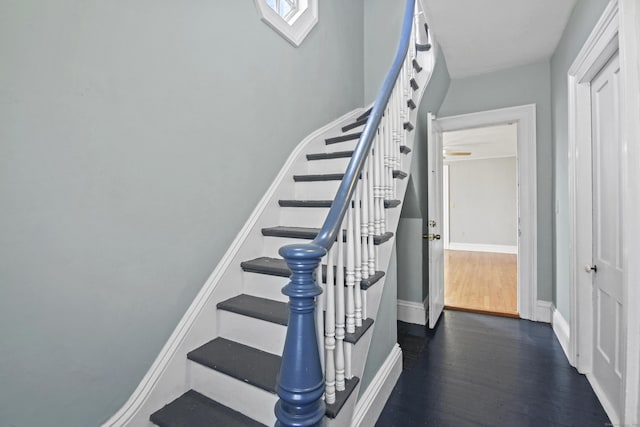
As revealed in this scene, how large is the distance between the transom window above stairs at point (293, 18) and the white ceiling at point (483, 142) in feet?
9.09

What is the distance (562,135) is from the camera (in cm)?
250

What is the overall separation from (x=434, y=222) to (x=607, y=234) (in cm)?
125

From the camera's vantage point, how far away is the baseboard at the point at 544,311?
2.90 metres

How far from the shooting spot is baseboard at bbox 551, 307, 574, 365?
2265 mm

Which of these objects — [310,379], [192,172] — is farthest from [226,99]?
[310,379]

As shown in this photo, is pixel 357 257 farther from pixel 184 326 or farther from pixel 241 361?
pixel 184 326

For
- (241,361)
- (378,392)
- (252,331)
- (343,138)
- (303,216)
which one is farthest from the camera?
(343,138)

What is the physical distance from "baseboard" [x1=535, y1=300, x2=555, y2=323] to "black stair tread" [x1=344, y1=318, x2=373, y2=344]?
8.05ft

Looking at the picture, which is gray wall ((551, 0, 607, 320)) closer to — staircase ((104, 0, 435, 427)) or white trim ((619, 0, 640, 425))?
white trim ((619, 0, 640, 425))

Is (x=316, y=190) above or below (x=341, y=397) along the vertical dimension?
above

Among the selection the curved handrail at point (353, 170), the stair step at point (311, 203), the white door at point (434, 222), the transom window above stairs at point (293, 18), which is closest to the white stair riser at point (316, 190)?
the stair step at point (311, 203)

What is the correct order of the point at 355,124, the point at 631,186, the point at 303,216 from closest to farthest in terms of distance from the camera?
the point at 631,186 < the point at 303,216 < the point at 355,124

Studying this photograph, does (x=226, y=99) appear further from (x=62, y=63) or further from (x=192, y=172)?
(x=62, y=63)

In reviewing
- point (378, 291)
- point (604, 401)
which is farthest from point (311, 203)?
point (604, 401)
